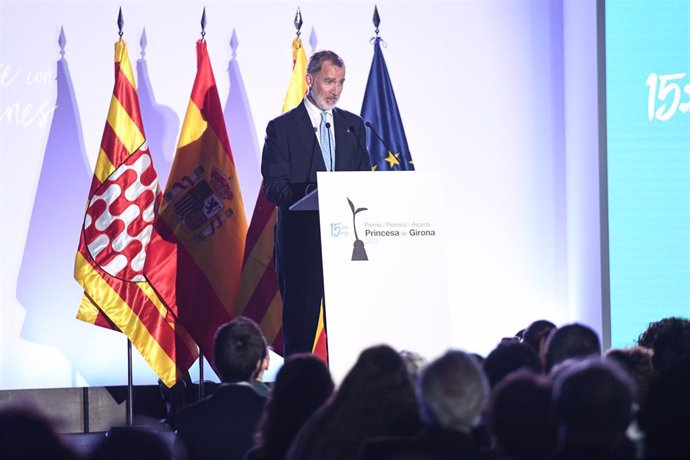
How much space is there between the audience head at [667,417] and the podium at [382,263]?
5.40 feet

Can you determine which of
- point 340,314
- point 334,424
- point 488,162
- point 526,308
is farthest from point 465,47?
point 334,424

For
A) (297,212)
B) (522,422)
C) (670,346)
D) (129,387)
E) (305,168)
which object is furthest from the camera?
(129,387)

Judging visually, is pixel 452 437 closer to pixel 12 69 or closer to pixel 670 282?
pixel 670 282

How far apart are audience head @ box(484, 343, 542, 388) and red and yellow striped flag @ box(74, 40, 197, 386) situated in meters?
3.38

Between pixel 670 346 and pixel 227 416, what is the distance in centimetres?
159

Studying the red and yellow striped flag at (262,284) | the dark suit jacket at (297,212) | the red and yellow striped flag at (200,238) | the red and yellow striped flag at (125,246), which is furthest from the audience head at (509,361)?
the red and yellow striped flag at (125,246)

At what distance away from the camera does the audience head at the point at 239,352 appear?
3498mm

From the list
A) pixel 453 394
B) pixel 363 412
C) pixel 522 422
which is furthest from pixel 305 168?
pixel 522 422

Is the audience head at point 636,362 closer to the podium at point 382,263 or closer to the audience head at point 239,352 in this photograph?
the podium at point 382,263

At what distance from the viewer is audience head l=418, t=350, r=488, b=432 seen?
8.00 ft

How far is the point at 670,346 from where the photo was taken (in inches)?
143

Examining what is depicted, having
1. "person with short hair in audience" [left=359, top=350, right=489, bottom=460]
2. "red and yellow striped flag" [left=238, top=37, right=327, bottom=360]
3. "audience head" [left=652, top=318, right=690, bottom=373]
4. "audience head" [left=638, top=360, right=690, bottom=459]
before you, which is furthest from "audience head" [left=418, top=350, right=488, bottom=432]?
"red and yellow striped flag" [left=238, top=37, right=327, bottom=360]

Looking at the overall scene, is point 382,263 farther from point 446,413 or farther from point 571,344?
point 446,413

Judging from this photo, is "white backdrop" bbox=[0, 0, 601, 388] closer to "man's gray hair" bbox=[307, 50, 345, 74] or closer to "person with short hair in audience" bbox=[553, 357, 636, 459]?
"man's gray hair" bbox=[307, 50, 345, 74]
